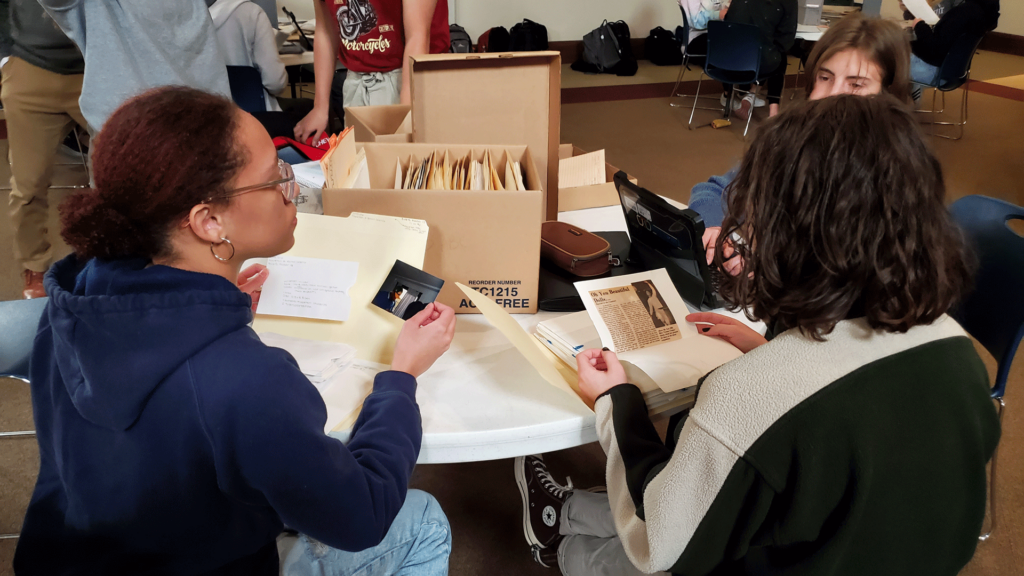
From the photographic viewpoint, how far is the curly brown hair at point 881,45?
1604mm

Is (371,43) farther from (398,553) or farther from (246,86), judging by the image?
(398,553)

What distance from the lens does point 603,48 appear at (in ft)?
24.5

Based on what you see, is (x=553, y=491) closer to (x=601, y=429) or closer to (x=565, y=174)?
(x=601, y=429)

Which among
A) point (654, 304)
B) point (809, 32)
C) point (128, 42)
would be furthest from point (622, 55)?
point (654, 304)

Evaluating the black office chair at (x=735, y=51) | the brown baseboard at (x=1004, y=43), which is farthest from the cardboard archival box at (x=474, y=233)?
the brown baseboard at (x=1004, y=43)

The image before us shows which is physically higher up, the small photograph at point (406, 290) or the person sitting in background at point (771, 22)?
the person sitting in background at point (771, 22)

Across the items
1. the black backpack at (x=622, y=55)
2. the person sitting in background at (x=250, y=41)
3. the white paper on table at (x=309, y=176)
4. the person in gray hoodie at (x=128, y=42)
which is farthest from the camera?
the black backpack at (x=622, y=55)

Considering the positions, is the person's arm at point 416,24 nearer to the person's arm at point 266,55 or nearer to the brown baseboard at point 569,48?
the person's arm at point 266,55

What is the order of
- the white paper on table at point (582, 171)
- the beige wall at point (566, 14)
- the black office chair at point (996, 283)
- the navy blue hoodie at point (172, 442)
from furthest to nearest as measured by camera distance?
the beige wall at point (566, 14), the white paper on table at point (582, 171), the black office chair at point (996, 283), the navy blue hoodie at point (172, 442)

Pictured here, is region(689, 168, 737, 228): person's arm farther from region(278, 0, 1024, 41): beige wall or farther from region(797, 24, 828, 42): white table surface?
region(278, 0, 1024, 41): beige wall

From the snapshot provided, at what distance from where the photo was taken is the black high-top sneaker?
161 cm

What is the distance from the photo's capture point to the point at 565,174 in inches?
73.6

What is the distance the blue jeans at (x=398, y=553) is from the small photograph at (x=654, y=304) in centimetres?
50

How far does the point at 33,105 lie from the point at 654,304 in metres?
2.64
